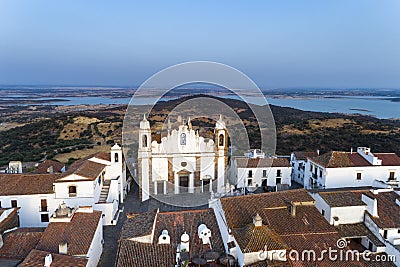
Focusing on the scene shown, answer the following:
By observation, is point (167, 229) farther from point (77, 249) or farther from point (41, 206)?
point (41, 206)

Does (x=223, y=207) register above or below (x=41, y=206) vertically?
above

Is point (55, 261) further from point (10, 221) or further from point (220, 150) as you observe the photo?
point (220, 150)

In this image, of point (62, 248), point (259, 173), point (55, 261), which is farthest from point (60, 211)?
point (259, 173)

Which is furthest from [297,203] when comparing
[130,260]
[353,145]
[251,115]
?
[251,115]

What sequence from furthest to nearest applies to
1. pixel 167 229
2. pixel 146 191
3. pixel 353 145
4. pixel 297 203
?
pixel 353 145
pixel 146 191
pixel 297 203
pixel 167 229

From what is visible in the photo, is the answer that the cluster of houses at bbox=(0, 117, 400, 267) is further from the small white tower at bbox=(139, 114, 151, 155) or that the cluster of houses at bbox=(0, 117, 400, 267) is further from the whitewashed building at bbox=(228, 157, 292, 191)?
the whitewashed building at bbox=(228, 157, 292, 191)

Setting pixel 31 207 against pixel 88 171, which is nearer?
pixel 31 207

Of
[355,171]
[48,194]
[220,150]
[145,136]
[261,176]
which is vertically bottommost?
[261,176]
